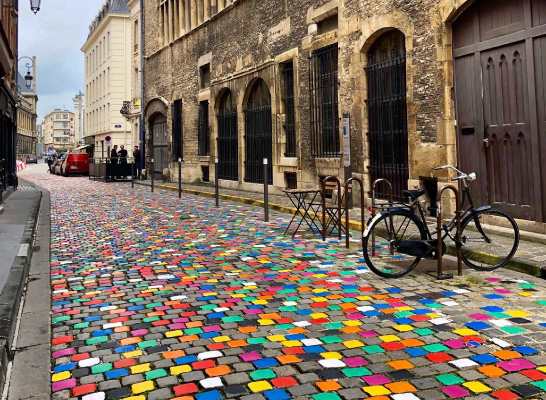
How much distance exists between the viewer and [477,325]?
3873 mm

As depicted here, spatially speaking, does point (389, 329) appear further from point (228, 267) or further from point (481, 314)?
point (228, 267)

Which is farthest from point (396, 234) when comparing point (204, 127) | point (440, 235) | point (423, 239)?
point (204, 127)

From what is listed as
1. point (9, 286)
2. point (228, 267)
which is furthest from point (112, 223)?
point (9, 286)

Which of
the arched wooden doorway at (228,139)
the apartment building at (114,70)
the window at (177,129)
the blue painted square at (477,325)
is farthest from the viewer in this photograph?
the apartment building at (114,70)

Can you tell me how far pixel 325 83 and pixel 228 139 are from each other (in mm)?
6614

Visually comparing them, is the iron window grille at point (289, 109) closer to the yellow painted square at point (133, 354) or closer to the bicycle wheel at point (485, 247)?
the bicycle wheel at point (485, 247)

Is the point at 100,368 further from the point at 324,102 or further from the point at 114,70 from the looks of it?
the point at 114,70

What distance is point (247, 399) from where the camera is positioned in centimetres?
273

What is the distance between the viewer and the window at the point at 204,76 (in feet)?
65.9

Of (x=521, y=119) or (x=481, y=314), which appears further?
(x=521, y=119)

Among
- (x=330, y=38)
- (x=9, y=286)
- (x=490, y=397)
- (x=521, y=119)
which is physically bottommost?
(x=490, y=397)

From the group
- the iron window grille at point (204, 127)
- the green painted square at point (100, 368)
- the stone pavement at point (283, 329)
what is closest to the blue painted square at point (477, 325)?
the stone pavement at point (283, 329)

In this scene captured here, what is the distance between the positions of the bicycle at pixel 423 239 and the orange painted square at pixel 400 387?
253cm

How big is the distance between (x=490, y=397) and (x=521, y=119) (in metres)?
5.75
